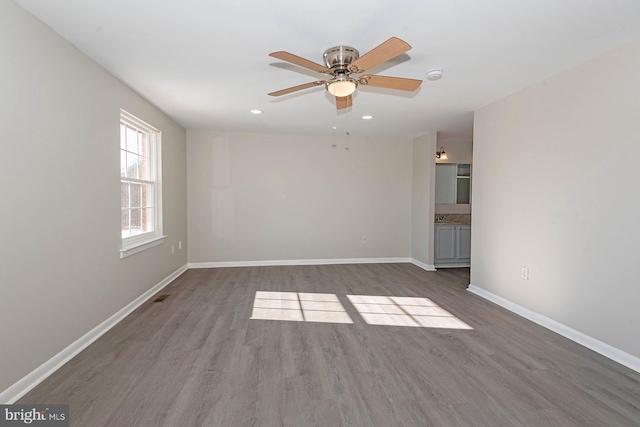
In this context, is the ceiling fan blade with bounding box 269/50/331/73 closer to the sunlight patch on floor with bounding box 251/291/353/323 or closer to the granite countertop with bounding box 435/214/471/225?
the sunlight patch on floor with bounding box 251/291/353/323

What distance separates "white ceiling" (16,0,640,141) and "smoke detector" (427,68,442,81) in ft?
0.15

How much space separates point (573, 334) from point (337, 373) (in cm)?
219

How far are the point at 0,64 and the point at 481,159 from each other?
4.51 meters

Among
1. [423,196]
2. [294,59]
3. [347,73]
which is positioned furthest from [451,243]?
[294,59]

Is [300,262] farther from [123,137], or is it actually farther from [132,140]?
[123,137]

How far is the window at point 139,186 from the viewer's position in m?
3.45

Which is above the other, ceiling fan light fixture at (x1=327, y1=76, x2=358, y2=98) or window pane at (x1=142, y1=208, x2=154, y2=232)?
ceiling fan light fixture at (x1=327, y1=76, x2=358, y2=98)

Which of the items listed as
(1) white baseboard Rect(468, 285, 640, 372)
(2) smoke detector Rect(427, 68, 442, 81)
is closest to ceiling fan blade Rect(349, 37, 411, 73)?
(2) smoke detector Rect(427, 68, 442, 81)

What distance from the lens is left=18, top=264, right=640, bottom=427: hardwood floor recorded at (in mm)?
1796

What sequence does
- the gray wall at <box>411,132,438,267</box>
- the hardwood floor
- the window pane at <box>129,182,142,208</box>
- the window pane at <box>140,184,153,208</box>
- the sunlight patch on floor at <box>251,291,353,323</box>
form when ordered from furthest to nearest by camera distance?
the gray wall at <box>411,132,438,267</box> < the window pane at <box>140,184,153,208</box> < the window pane at <box>129,182,142,208</box> < the sunlight patch on floor at <box>251,291,353,323</box> < the hardwood floor

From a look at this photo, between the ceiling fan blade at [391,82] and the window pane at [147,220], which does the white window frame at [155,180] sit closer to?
the window pane at [147,220]

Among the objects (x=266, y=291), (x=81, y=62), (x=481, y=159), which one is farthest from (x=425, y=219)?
(x=81, y=62)

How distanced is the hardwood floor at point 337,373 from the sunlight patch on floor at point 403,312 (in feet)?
0.09

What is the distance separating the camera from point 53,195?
221 cm
